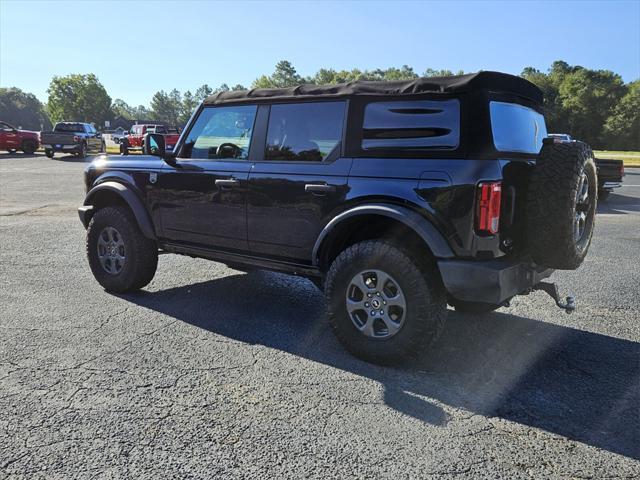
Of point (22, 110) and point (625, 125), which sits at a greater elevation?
point (22, 110)

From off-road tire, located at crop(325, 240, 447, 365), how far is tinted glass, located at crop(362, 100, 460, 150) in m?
0.71

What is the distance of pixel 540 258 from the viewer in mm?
3303

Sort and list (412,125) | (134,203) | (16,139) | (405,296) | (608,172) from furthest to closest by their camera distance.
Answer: (16,139)
(608,172)
(134,203)
(412,125)
(405,296)

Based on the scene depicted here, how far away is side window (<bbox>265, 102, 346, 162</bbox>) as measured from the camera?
3732 millimetres

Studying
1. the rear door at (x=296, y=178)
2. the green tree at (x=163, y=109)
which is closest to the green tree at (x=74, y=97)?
the green tree at (x=163, y=109)

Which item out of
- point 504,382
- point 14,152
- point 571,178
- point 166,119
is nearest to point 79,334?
point 504,382

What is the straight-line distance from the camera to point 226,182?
416cm

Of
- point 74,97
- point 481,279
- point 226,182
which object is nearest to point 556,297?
point 481,279

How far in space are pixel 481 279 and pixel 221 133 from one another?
8.44 ft

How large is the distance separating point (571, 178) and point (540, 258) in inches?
21.4

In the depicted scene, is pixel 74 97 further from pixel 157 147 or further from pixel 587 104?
pixel 157 147

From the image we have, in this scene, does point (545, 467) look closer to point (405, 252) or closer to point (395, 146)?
point (405, 252)

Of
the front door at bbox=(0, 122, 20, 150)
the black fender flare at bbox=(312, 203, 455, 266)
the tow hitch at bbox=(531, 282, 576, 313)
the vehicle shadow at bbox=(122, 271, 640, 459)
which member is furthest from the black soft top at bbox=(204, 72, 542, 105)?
the front door at bbox=(0, 122, 20, 150)

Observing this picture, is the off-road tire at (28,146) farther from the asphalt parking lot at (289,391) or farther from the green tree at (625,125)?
the green tree at (625,125)
